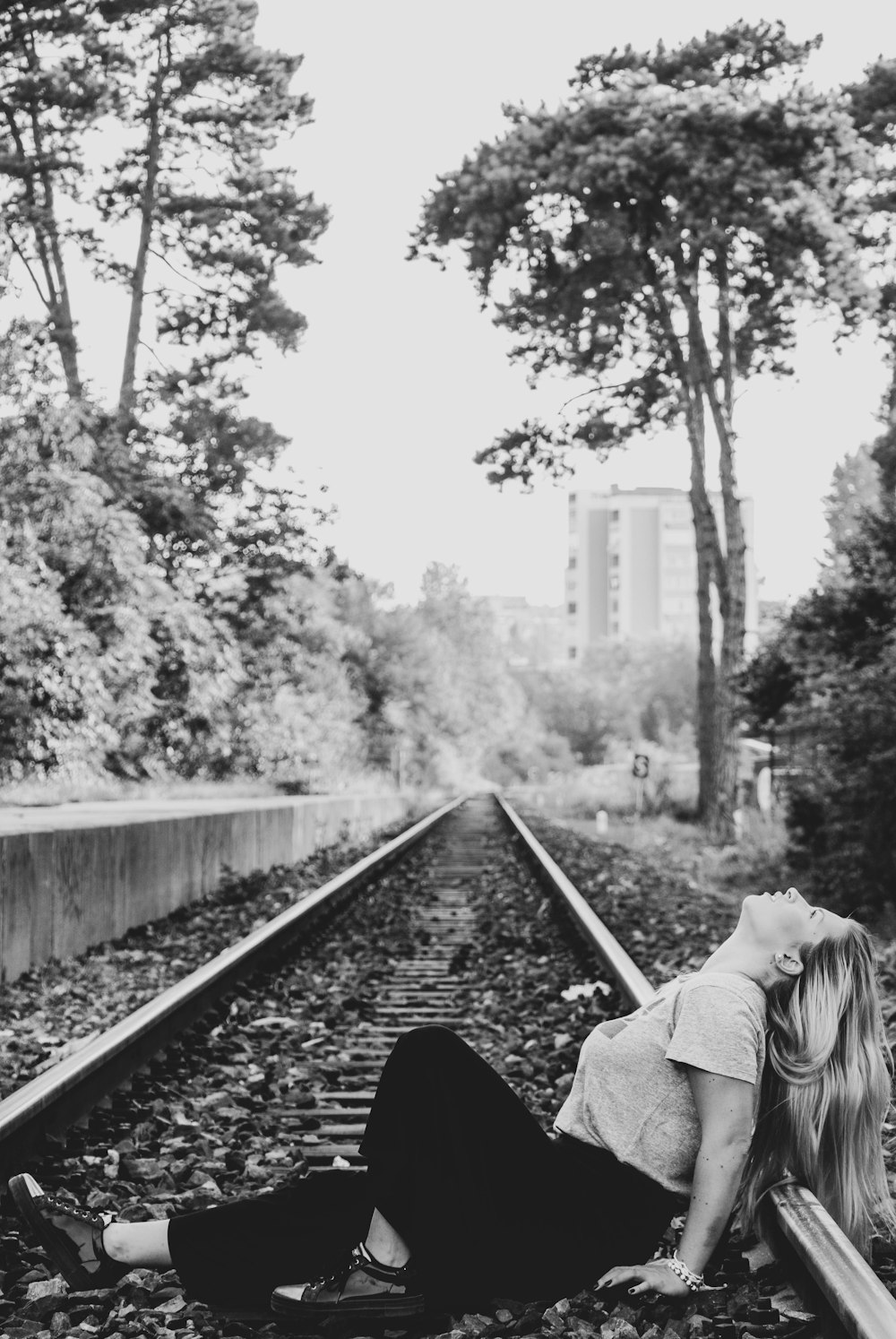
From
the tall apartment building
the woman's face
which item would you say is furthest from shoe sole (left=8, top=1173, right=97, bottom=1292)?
the tall apartment building

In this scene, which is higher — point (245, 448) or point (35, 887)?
point (245, 448)

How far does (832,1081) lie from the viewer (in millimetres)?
2861

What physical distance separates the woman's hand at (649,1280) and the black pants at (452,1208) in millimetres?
92

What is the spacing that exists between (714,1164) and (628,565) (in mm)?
146737

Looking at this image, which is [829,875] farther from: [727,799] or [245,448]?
[245,448]

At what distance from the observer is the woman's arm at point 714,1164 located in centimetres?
277

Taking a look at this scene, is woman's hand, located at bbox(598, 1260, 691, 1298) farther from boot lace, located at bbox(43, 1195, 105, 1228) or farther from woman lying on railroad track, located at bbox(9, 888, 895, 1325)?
boot lace, located at bbox(43, 1195, 105, 1228)

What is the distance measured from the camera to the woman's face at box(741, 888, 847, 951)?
2.85 metres

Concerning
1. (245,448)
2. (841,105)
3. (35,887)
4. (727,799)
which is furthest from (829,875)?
(245,448)

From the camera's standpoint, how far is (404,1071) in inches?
119

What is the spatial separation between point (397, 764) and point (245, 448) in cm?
2777

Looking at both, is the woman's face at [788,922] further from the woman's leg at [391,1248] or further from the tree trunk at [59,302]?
the tree trunk at [59,302]

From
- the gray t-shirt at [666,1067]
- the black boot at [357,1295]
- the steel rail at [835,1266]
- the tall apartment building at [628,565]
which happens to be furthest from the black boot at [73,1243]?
the tall apartment building at [628,565]

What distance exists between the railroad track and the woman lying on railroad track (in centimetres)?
20
